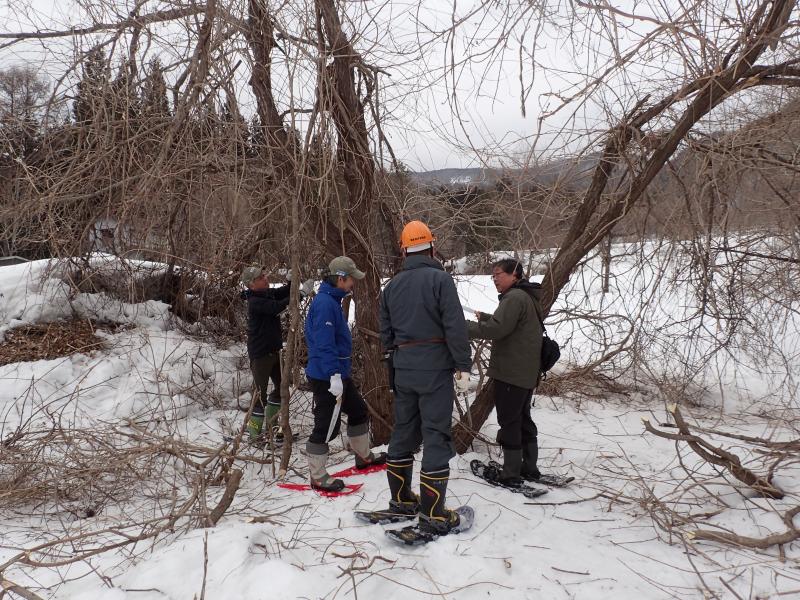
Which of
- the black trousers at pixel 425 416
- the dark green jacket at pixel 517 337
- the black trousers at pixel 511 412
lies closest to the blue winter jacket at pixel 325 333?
the black trousers at pixel 425 416

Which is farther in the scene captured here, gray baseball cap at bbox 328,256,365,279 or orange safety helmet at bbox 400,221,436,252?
gray baseball cap at bbox 328,256,365,279

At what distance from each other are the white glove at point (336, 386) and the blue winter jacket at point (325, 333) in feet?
0.14

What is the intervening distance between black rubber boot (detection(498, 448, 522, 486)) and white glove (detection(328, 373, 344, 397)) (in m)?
1.35

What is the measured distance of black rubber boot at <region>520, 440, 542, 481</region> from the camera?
4156 millimetres

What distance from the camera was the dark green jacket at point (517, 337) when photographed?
391 cm

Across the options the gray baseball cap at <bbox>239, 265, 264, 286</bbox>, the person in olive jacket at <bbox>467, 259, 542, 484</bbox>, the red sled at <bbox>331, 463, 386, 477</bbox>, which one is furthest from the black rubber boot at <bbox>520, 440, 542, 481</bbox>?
the gray baseball cap at <bbox>239, 265, 264, 286</bbox>

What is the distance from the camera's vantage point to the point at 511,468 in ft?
13.1

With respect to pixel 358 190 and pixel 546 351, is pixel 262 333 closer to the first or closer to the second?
pixel 358 190

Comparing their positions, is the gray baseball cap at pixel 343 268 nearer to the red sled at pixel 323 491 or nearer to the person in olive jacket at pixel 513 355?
the person in olive jacket at pixel 513 355

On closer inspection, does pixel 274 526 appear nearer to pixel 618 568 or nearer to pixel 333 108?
pixel 618 568

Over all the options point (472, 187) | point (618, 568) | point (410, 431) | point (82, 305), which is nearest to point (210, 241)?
point (82, 305)

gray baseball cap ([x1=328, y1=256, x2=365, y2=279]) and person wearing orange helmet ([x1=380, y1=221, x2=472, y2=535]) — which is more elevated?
gray baseball cap ([x1=328, y1=256, x2=365, y2=279])

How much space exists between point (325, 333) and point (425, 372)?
109cm

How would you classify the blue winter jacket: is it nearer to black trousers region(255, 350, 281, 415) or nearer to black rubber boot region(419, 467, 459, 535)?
black rubber boot region(419, 467, 459, 535)
